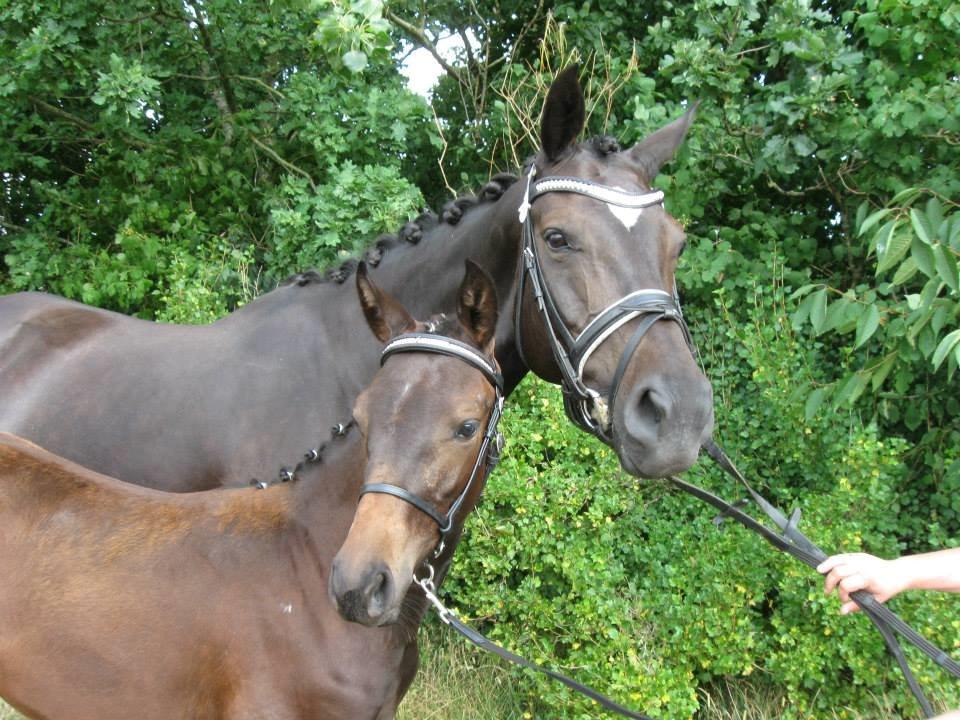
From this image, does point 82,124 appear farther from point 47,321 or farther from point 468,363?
point 468,363

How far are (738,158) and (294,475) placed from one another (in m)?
3.64

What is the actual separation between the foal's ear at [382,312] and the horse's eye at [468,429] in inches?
16.4

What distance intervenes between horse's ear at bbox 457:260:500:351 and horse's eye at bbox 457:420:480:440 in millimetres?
286

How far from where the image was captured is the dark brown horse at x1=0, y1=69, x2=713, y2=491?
2.48 meters

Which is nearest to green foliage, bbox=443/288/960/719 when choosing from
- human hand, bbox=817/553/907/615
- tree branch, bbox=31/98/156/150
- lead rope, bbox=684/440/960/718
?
lead rope, bbox=684/440/960/718

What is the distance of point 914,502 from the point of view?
4676 millimetres

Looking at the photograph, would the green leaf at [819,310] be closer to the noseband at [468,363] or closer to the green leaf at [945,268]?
the green leaf at [945,268]

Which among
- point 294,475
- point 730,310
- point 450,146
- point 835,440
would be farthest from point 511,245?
point 450,146

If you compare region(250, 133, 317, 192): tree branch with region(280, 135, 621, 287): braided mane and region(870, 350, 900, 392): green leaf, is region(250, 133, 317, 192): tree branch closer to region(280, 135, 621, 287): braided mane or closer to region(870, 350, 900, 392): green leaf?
region(280, 135, 621, 287): braided mane

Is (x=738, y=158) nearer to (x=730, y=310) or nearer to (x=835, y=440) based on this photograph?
(x=730, y=310)

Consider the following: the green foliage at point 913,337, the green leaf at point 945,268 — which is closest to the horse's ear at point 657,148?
the green foliage at point 913,337

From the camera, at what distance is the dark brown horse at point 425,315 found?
248cm

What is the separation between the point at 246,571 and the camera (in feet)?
8.04

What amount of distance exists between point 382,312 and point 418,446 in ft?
1.79
